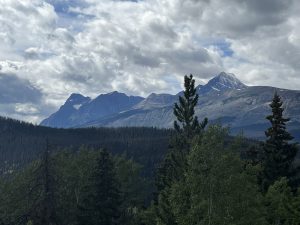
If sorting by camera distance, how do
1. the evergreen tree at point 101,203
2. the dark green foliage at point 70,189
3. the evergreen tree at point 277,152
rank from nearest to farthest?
1. the evergreen tree at point 277,152
2. the evergreen tree at point 101,203
3. the dark green foliage at point 70,189

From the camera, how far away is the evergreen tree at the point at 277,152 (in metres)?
49.3

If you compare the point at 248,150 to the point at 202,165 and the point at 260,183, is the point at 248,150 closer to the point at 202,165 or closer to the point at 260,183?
the point at 260,183

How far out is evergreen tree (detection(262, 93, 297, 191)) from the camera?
1941 inches

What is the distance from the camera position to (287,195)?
157 ft

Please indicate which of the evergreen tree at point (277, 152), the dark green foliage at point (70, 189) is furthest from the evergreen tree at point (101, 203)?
the evergreen tree at point (277, 152)

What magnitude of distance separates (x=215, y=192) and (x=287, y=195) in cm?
1390

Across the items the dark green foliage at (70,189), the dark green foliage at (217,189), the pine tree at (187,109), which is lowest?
the dark green foliage at (70,189)

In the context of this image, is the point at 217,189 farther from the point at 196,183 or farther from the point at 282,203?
the point at 282,203

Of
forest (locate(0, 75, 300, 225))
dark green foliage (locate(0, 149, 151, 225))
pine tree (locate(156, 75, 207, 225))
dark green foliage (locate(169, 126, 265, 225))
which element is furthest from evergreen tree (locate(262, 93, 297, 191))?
dark green foliage (locate(0, 149, 151, 225))

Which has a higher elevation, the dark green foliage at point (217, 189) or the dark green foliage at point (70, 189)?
the dark green foliage at point (217, 189)

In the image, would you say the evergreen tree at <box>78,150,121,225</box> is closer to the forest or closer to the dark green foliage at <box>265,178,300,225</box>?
the forest

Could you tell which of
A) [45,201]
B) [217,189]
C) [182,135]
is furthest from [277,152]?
[45,201]

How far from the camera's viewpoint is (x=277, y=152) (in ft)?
162

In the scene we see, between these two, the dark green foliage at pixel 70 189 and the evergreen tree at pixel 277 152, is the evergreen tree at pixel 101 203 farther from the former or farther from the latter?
the evergreen tree at pixel 277 152
